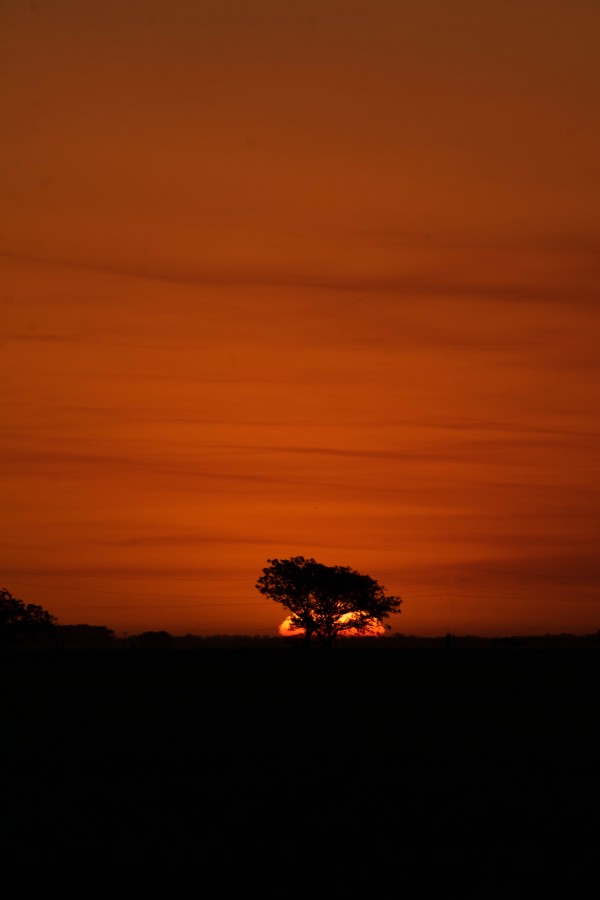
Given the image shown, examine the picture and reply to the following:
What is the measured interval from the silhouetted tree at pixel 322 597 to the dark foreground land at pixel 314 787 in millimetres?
81926

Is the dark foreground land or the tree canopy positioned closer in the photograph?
the dark foreground land

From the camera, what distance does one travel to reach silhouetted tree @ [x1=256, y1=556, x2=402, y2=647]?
409 ft

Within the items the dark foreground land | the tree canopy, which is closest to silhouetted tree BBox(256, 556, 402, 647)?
the tree canopy

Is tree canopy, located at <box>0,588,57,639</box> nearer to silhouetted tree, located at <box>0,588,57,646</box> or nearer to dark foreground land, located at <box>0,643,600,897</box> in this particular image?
silhouetted tree, located at <box>0,588,57,646</box>

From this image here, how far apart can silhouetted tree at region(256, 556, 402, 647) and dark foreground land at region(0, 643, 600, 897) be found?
8193cm

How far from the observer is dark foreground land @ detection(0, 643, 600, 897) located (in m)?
15.4

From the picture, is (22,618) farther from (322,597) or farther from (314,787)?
(314,787)

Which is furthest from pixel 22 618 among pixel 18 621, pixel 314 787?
pixel 314 787

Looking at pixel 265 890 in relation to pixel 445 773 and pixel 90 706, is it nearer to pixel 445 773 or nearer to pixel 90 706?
pixel 445 773

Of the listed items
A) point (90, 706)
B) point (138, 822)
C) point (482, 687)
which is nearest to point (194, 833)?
point (138, 822)

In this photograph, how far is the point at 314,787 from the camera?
21.0 metres

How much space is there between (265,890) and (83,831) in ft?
13.7

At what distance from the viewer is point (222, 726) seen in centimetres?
3145

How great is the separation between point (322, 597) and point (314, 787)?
4100 inches
